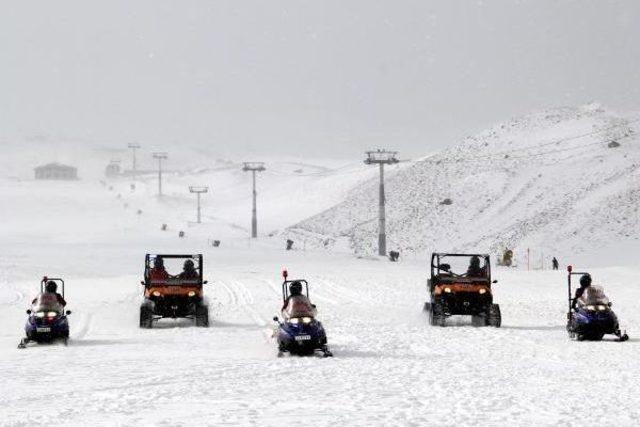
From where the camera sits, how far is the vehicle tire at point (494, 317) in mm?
19453

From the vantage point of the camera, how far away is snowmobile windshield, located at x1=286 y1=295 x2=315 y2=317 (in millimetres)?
15000

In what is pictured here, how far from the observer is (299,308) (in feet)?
49.5

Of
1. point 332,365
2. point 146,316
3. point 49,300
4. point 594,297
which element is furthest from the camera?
point 146,316

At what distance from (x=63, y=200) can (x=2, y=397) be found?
95728 millimetres

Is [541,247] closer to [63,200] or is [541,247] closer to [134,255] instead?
[134,255]

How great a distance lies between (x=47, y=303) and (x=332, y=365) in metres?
6.30

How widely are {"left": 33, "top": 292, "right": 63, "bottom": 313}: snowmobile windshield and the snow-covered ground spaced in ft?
2.63

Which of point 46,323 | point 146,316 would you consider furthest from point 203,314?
point 46,323

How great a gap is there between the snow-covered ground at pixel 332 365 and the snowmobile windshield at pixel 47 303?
2.63 ft

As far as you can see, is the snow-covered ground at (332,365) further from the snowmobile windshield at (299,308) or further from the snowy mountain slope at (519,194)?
the snowy mountain slope at (519,194)

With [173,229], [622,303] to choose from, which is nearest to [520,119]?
[173,229]

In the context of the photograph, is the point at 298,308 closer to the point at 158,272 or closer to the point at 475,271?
the point at 158,272

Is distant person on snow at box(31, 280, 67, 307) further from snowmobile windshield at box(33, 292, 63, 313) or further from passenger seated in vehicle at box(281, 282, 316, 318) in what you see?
passenger seated in vehicle at box(281, 282, 316, 318)

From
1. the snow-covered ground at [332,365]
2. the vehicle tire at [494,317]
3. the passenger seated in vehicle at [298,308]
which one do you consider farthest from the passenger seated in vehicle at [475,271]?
the passenger seated in vehicle at [298,308]
